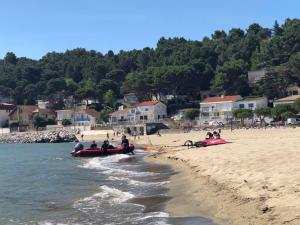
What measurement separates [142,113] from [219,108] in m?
18.1

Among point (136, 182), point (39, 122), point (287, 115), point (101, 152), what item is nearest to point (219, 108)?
point (287, 115)

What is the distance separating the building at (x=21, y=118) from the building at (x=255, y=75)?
5704cm

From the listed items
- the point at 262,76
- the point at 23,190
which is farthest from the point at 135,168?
the point at 262,76

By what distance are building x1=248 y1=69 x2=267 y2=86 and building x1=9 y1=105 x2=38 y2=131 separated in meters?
57.0

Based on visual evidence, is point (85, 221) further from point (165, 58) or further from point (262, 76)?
point (165, 58)

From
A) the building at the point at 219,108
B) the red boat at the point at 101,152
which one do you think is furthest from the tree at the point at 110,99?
the red boat at the point at 101,152

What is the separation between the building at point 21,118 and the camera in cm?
12675

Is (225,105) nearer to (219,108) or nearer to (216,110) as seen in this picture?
(219,108)

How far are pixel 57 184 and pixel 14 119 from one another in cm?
11220

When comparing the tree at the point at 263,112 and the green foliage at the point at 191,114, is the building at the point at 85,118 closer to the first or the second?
the green foliage at the point at 191,114

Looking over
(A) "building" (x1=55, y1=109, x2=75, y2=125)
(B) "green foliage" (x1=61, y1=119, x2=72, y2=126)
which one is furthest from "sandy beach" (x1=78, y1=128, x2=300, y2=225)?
(A) "building" (x1=55, y1=109, x2=75, y2=125)

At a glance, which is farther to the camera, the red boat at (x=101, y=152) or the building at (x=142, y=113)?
the building at (x=142, y=113)

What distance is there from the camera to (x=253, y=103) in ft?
308

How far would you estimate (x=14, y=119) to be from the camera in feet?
435
